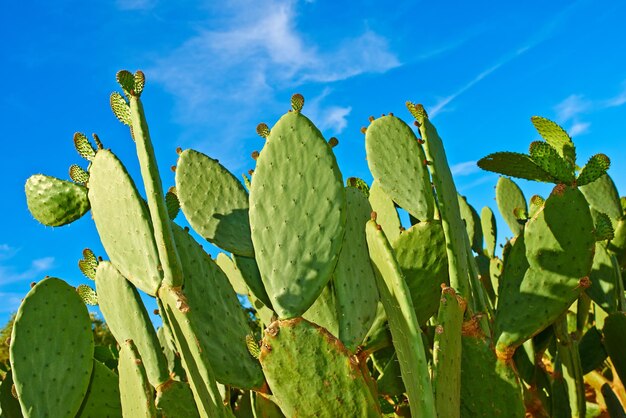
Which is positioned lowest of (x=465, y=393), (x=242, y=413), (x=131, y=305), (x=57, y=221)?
(x=465, y=393)

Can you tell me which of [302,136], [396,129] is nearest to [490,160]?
[396,129]

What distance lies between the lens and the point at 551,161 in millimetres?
2090

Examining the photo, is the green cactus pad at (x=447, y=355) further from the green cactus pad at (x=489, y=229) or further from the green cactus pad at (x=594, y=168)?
the green cactus pad at (x=489, y=229)

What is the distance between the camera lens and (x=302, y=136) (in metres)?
1.92

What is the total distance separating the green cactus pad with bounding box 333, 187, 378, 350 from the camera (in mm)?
1976

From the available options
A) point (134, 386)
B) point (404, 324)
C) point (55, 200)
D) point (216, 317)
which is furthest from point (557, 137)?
point (55, 200)

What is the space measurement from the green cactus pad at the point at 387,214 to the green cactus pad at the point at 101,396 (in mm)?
1176

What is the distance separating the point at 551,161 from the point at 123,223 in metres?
1.38

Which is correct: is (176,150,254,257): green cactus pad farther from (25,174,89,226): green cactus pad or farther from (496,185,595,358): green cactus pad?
(496,185,595,358): green cactus pad

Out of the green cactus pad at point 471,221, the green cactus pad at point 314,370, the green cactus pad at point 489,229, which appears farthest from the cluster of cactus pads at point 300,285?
the green cactus pad at point 489,229

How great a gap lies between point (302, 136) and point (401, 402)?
1.32 metres

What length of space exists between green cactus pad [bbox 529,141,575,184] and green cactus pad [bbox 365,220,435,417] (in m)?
0.71

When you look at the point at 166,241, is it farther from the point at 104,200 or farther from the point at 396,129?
the point at 396,129

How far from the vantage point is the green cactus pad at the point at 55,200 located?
7.24ft
